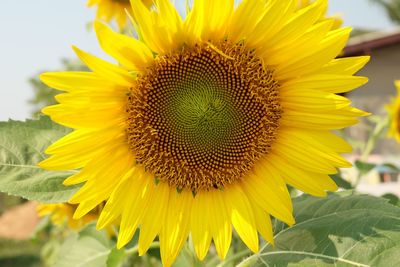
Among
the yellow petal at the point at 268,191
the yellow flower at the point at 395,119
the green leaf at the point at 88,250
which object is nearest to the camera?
the yellow petal at the point at 268,191

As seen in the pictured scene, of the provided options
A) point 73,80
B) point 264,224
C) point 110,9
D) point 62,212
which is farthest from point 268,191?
point 110,9

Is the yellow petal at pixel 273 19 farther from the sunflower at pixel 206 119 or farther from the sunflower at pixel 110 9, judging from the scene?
the sunflower at pixel 110 9

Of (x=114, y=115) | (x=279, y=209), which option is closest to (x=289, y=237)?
(x=279, y=209)

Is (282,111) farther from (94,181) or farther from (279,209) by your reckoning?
(94,181)

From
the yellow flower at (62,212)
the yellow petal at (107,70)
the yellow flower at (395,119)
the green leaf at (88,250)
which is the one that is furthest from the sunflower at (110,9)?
the yellow petal at (107,70)

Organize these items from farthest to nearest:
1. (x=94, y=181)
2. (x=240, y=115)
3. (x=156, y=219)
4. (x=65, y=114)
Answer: (x=240, y=115), (x=156, y=219), (x=94, y=181), (x=65, y=114)

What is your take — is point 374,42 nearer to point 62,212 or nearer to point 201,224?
point 62,212
